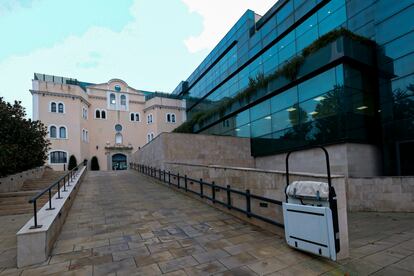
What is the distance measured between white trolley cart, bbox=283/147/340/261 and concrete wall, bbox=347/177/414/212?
306 inches

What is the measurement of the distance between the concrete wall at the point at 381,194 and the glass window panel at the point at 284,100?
5771mm

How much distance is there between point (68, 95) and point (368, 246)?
34755 millimetres

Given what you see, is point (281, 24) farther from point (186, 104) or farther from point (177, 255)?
point (186, 104)

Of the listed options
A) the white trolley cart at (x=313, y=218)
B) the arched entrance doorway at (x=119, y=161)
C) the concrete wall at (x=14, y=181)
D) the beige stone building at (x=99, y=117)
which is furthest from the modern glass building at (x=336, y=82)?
the arched entrance doorway at (x=119, y=161)

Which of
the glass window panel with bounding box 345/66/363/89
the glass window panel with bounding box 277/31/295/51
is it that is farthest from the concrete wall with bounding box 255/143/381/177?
the glass window panel with bounding box 277/31/295/51

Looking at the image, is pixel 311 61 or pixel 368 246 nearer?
pixel 368 246

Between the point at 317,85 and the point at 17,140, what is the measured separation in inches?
691

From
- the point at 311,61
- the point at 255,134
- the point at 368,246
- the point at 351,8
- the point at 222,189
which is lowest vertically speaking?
the point at 368,246

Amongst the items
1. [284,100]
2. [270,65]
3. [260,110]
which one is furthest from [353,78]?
[270,65]

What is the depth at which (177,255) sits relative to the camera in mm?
4211

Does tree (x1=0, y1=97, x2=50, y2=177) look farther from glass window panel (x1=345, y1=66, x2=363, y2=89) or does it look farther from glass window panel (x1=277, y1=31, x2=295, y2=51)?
glass window panel (x1=277, y1=31, x2=295, y2=51)

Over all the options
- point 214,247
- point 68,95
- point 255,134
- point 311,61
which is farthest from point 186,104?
point 214,247

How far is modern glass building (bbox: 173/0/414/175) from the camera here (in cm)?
1062

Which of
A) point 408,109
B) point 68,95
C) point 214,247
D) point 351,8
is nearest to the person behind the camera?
point 214,247
